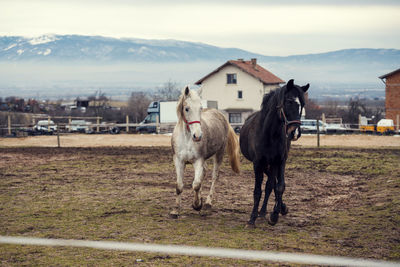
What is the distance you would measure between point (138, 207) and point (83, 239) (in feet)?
Answer: 7.77

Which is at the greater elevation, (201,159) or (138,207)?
(201,159)

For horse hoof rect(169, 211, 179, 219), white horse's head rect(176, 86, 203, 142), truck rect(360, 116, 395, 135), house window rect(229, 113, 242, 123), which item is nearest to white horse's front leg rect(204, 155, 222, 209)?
horse hoof rect(169, 211, 179, 219)

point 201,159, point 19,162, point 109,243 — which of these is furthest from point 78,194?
point 19,162

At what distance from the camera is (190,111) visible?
311 inches

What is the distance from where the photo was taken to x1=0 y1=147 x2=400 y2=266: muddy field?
19.9ft

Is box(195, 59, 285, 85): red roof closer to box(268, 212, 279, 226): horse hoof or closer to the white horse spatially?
the white horse

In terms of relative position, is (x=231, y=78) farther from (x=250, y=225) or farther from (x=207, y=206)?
(x=250, y=225)

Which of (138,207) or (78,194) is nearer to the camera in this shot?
(138,207)

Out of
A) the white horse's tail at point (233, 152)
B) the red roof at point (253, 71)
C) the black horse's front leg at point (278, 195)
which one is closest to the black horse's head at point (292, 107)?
the black horse's front leg at point (278, 195)

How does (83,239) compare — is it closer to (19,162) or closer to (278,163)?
(278,163)

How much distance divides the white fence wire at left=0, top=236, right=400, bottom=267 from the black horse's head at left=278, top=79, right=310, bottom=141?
180 centimetres

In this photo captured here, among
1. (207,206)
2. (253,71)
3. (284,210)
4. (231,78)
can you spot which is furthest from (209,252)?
(231,78)

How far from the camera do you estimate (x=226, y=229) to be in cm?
727

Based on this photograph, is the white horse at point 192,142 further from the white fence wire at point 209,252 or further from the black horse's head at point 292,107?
the white fence wire at point 209,252
